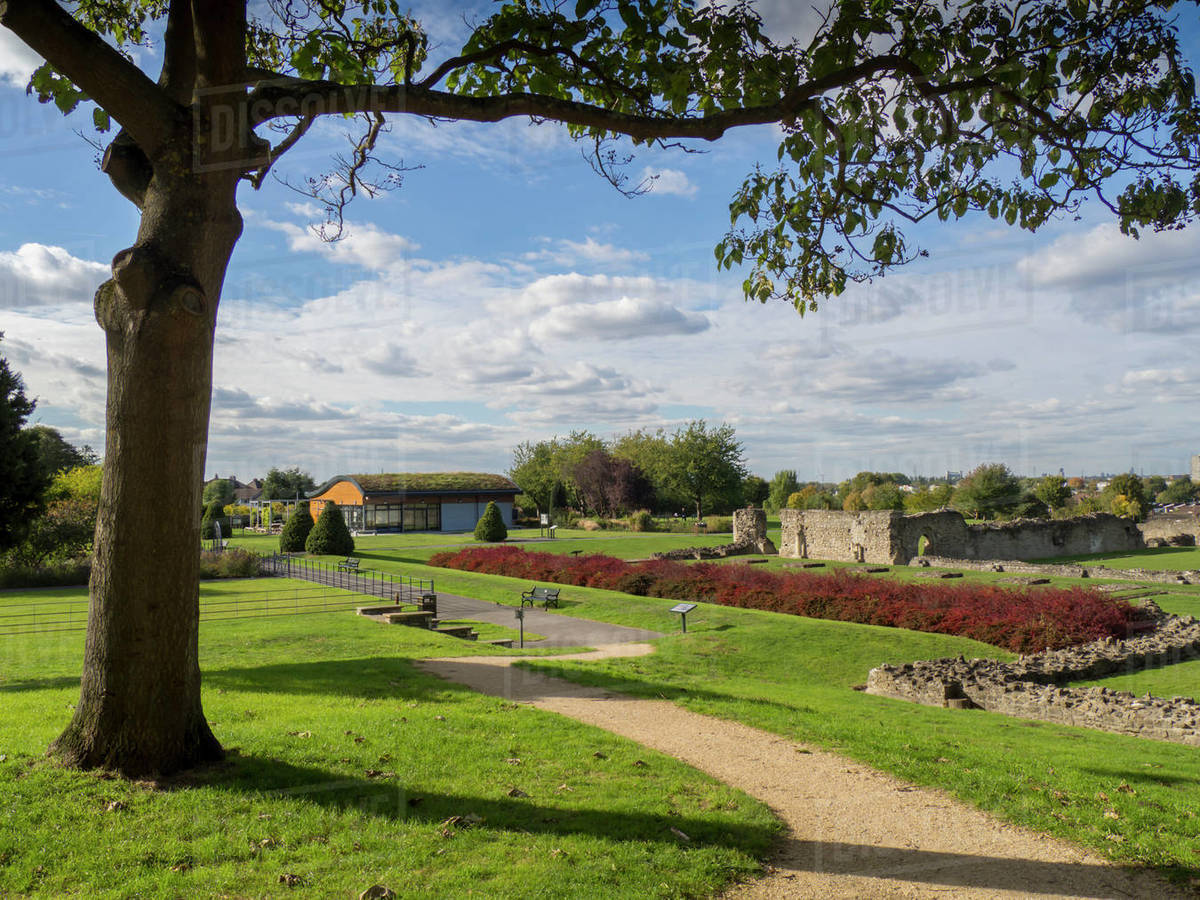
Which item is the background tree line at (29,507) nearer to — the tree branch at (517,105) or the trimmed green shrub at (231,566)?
the trimmed green shrub at (231,566)

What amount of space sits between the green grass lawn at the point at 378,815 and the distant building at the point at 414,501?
5278 cm

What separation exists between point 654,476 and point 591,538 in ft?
74.8

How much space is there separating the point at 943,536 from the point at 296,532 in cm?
3094

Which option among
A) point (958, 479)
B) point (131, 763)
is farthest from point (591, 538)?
point (131, 763)

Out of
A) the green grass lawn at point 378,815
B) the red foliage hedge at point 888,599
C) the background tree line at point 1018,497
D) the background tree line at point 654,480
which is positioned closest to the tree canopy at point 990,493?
the background tree line at point 1018,497

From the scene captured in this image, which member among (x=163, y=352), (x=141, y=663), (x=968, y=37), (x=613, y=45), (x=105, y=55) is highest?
→ (x=613, y=45)

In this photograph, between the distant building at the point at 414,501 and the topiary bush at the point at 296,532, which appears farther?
the distant building at the point at 414,501

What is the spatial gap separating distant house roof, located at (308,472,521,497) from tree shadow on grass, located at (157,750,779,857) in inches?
2137

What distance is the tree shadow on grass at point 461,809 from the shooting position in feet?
17.2

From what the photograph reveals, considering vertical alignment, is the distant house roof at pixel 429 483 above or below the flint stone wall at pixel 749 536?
above

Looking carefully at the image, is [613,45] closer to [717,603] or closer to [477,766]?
[477,766]

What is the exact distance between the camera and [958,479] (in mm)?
74562

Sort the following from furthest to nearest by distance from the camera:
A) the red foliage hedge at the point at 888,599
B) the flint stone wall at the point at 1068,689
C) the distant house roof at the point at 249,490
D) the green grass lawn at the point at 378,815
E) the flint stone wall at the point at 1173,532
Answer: the distant house roof at the point at 249,490
the flint stone wall at the point at 1173,532
the red foliage hedge at the point at 888,599
the flint stone wall at the point at 1068,689
the green grass lawn at the point at 378,815

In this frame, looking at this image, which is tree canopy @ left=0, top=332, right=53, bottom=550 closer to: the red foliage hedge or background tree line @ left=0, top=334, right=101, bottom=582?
background tree line @ left=0, top=334, right=101, bottom=582
